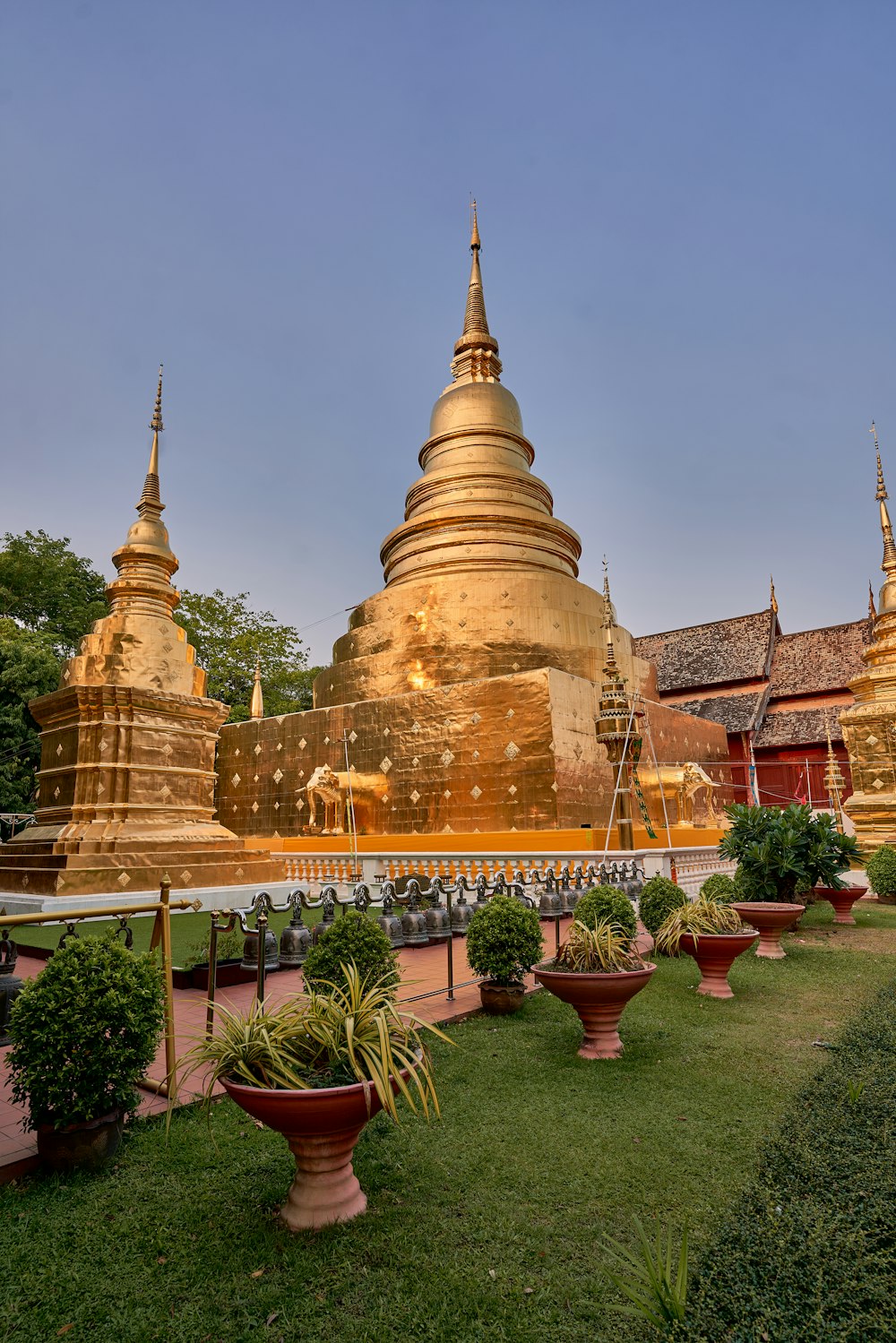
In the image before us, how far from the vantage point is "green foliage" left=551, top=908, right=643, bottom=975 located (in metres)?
5.00

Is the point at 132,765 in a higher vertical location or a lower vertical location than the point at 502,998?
higher

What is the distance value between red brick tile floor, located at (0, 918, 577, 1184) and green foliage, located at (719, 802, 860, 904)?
8.63 ft

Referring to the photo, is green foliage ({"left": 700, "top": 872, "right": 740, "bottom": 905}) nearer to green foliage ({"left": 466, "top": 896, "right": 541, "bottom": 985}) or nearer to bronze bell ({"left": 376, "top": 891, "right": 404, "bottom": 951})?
green foliage ({"left": 466, "top": 896, "right": 541, "bottom": 985})

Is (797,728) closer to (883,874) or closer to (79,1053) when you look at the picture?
(883,874)

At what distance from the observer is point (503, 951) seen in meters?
5.97

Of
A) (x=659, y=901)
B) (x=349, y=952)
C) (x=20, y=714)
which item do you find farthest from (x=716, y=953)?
(x=20, y=714)

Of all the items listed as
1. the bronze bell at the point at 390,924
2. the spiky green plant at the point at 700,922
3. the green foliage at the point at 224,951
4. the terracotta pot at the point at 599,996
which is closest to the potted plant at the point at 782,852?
the spiky green plant at the point at 700,922

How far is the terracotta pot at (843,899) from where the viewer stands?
10820mm

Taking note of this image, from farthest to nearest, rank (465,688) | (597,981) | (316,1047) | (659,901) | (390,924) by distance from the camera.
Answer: (465,688)
(390,924)
(659,901)
(597,981)
(316,1047)

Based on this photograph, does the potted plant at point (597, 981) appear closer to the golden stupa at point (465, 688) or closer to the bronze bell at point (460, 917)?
the bronze bell at point (460, 917)

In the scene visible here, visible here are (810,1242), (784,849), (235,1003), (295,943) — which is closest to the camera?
(810,1242)

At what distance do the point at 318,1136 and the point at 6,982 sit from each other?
3.24 meters

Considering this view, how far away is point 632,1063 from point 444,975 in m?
2.91

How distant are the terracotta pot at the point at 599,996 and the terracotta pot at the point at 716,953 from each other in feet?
A: 5.83
